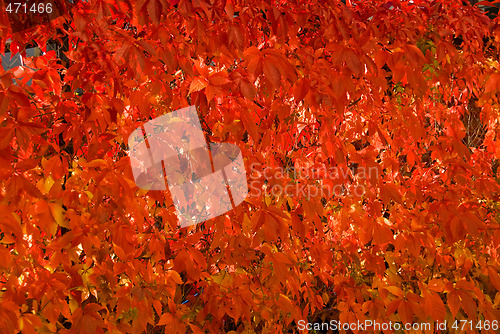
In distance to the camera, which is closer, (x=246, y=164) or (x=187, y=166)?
(x=187, y=166)

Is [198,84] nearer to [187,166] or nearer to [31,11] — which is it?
[187,166]

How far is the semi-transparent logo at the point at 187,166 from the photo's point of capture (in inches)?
59.9

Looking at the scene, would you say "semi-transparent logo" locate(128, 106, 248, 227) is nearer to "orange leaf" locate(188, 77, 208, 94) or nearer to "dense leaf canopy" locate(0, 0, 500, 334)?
"dense leaf canopy" locate(0, 0, 500, 334)

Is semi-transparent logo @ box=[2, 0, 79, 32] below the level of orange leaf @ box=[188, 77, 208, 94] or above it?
above

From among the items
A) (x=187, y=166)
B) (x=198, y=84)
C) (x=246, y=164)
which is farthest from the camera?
(x=246, y=164)

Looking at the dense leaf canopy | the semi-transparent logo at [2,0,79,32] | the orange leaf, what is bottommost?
the dense leaf canopy

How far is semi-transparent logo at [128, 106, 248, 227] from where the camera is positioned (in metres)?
1.52

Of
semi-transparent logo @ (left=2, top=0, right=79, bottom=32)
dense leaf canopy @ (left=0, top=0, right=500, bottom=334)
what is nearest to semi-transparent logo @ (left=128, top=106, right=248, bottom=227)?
dense leaf canopy @ (left=0, top=0, right=500, bottom=334)

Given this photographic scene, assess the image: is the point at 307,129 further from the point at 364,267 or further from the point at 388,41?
the point at 364,267

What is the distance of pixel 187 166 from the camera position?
5.31 ft

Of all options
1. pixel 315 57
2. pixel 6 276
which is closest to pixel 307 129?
pixel 315 57

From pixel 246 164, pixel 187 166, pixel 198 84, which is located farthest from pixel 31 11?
pixel 246 164

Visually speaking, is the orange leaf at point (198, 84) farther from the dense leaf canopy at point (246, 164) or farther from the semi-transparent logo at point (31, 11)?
the semi-transparent logo at point (31, 11)

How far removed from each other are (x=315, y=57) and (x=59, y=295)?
1.36 m
